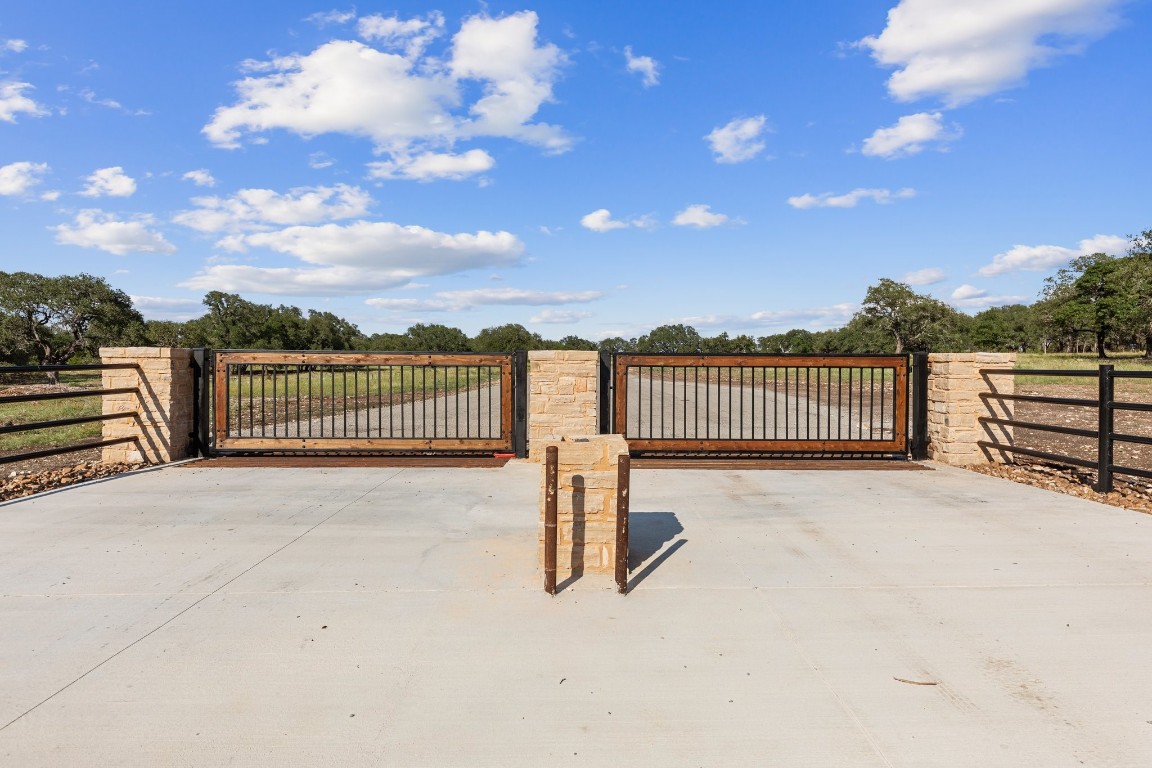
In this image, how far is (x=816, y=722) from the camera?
251cm

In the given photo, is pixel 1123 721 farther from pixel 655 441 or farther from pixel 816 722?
pixel 655 441

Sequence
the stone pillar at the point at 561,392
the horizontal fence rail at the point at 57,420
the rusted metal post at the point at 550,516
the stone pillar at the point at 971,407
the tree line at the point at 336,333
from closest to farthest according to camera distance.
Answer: the rusted metal post at the point at 550,516 → the horizontal fence rail at the point at 57,420 → the stone pillar at the point at 971,407 → the stone pillar at the point at 561,392 → the tree line at the point at 336,333

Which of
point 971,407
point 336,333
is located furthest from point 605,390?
point 336,333

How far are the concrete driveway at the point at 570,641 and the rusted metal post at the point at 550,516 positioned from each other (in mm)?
152

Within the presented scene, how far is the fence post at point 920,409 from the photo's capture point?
855 cm

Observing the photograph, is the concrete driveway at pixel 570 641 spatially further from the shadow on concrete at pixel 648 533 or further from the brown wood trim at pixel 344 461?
the brown wood trim at pixel 344 461

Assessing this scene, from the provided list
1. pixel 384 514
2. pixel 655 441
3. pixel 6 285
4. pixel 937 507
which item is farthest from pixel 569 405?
pixel 6 285

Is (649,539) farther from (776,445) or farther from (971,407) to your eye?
(971,407)

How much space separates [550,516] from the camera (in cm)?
364

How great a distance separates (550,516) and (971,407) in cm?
702

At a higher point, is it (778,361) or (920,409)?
(778,361)

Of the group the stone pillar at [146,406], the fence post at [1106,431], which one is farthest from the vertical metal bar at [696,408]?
the stone pillar at [146,406]

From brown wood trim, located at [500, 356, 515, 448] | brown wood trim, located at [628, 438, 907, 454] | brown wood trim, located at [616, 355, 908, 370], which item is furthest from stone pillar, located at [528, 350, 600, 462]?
brown wood trim, located at [628, 438, 907, 454]

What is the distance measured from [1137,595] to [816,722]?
9.20 ft
